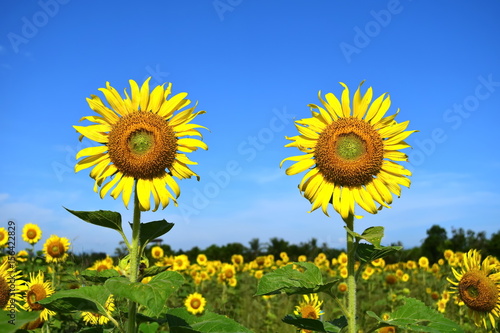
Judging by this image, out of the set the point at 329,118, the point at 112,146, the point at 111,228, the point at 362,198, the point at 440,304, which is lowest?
the point at 440,304

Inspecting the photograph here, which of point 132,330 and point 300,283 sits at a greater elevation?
point 300,283

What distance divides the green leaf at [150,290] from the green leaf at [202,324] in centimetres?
42

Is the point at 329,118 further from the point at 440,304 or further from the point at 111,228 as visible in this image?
the point at 440,304

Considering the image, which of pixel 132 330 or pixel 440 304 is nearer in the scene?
pixel 132 330

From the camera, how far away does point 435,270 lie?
46.3ft

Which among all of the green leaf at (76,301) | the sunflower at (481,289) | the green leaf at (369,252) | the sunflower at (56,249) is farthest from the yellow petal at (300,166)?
the sunflower at (56,249)

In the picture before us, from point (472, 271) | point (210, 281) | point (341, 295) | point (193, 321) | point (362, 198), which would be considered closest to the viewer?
point (193, 321)

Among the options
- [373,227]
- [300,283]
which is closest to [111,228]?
[300,283]

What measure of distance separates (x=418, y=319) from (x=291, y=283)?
3.37 feet

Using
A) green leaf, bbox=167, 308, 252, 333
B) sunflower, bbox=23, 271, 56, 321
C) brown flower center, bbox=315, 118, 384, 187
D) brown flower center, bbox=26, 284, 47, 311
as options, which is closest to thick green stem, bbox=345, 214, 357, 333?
brown flower center, bbox=315, 118, 384, 187

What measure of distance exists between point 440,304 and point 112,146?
26.0 ft

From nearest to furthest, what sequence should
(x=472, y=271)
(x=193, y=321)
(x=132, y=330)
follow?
1. (x=132, y=330)
2. (x=193, y=321)
3. (x=472, y=271)

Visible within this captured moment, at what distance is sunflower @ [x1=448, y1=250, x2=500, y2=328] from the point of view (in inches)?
221

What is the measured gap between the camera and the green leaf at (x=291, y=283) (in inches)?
136
